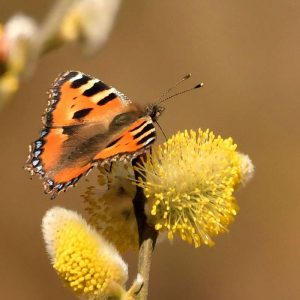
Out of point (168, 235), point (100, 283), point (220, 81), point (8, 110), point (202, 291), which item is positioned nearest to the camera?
point (100, 283)

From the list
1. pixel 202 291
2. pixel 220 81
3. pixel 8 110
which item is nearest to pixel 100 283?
pixel 202 291

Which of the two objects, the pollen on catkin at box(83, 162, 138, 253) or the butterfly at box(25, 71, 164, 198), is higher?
the butterfly at box(25, 71, 164, 198)

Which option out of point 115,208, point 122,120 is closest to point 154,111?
point 122,120

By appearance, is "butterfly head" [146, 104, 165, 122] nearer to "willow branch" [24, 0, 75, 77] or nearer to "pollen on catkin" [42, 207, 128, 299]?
"pollen on catkin" [42, 207, 128, 299]

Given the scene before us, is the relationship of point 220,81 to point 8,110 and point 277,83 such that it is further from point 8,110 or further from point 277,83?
point 8,110

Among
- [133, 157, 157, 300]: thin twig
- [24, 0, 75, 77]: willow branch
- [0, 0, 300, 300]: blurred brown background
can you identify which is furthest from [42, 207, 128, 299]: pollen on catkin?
[0, 0, 300, 300]: blurred brown background

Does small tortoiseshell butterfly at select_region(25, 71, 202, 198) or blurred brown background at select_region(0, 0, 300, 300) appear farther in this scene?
blurred brown background at select_region(0, 0, 300, 300)
